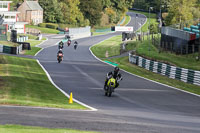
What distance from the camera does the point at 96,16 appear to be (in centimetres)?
15638

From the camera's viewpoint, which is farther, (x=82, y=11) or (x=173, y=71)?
(x=82, y=11)

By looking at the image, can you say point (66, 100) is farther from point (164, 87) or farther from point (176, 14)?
point (176, 14)

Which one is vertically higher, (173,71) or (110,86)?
(110,86)

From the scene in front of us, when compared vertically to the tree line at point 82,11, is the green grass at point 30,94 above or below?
below

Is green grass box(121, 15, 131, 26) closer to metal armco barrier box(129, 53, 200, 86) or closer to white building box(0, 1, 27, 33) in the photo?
white building box(0, 1, 27, 33)

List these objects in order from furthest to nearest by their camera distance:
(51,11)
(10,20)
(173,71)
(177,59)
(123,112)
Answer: (51,11) < (10,20) < (177,59) < (173,71) < (123,112)

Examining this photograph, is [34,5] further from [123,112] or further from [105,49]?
[123,112]

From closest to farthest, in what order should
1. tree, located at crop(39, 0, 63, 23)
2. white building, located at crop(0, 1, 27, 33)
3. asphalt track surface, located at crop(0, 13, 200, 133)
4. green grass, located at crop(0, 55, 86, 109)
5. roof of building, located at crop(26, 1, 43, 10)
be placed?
asphalt track surface, located at crop(0, 13, 200, 133)
green grass, located at crop(0, 55, 86, 109)
white building, located at crop(0, 1, 27, 33)
roof of building, located at crop(26, 1, 43, 10)
tree, located at crop(39, 0, 63, 23)

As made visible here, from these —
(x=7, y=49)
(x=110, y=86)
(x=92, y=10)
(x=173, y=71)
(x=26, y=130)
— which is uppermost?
(x=92, y=10)

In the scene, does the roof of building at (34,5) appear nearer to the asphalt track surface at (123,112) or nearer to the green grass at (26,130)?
the asphalt track surface at (123,112)

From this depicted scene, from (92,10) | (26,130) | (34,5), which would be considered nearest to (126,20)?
(92,10)

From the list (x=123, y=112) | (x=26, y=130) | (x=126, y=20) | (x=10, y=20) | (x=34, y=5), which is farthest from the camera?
(x=126, y=20)

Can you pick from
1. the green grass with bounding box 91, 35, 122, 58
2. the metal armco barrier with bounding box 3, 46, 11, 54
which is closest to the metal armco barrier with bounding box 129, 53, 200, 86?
Answer: the metal armco barrier with bounding box 3, 46, 11, 54

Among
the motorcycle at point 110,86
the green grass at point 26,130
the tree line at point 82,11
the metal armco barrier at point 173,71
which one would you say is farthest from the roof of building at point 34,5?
the green grass at point 26,130
